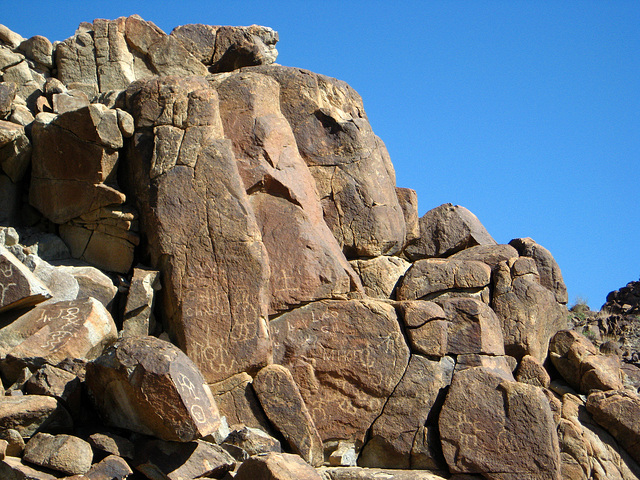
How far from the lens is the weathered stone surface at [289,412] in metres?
9.03

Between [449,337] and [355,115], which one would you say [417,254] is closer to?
[355,115]

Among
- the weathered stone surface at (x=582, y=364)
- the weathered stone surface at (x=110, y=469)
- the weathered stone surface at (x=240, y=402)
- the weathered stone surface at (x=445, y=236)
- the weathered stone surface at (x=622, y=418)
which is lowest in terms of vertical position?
the weathered stone surface at (x=110, y=469)

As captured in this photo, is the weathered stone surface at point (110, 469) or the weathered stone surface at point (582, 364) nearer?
the weathered stone surface at point (110, 469)

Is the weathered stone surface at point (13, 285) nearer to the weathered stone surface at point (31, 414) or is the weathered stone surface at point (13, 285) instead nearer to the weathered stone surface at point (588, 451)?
the weathered stone surface at point (31, 414)

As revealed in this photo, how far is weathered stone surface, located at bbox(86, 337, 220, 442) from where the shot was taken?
24.5 feet

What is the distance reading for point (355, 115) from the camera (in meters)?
13.2

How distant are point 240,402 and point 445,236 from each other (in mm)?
5806

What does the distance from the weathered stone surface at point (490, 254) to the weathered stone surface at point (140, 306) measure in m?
5.44

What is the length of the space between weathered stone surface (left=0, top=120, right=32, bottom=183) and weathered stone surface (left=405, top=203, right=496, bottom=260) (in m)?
6.33

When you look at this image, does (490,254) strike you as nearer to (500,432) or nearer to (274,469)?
(500,432)

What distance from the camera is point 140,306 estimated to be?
9547mm

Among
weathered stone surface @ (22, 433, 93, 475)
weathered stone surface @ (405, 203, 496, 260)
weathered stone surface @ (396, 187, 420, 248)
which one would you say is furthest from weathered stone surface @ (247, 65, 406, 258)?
weathered stone surface @ (22, 433, 93, 475)

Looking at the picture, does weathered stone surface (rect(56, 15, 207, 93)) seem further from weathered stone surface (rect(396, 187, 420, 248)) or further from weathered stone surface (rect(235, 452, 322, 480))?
weathered stone surface (rect(235, 452, 322, 480))

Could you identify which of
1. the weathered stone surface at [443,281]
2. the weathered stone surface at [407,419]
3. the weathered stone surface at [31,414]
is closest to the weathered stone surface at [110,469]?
the weathered stone surface at [31,414]
